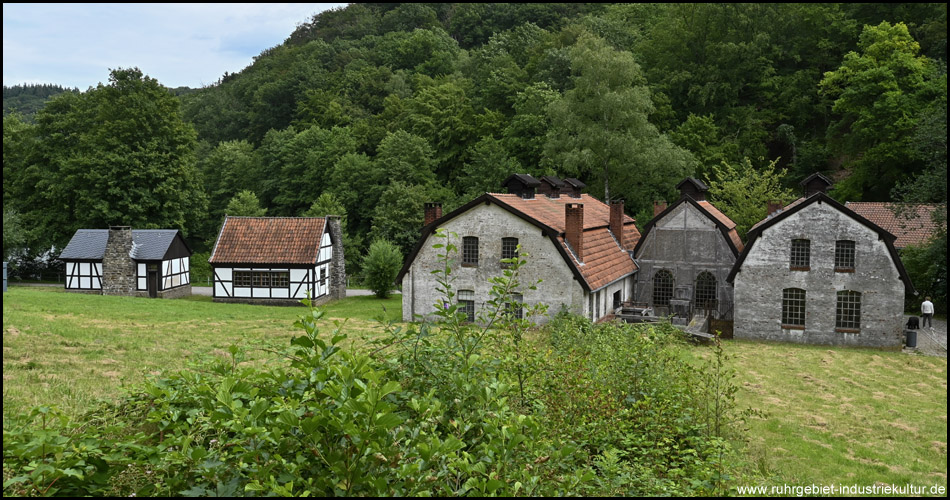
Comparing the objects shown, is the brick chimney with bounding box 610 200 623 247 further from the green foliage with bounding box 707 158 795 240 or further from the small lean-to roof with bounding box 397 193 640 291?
the green foliage with bounding box 707 158 795 240

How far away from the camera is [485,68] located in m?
56.7

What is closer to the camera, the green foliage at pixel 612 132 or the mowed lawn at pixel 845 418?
the mowed lawn at pixel 845 418


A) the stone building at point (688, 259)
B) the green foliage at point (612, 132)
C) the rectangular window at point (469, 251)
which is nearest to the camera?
the rectangular window at point (469, 251)

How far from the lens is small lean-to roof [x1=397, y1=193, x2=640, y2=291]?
23625 millimetres

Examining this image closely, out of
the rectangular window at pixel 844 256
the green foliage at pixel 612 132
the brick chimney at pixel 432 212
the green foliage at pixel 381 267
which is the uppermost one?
the green foliage at pixel 612 132

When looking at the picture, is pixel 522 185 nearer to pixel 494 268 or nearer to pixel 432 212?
pixel 432 212

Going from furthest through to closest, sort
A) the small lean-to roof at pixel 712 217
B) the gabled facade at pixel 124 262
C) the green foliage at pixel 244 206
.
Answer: the green foliage at pixel 244 206, the gabled facade at pixel 124 262, the small lean-to roof at pixel 712 217

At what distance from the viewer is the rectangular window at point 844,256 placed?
A: 23.1 m

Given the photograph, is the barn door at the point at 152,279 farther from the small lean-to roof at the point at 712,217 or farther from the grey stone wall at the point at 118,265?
the small lean-to roof at the point at 712,217

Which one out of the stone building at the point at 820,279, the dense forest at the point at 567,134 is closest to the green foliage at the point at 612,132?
the dense forest at the point at 567,134

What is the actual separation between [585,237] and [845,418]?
13.8 m

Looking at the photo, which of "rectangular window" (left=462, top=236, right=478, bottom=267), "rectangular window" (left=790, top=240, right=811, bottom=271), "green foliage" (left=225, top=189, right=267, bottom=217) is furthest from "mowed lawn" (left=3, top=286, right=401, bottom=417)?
"green foliage" (left=225, top=189, right=267, bottom=217)

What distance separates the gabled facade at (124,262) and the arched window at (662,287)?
2703 centimetres

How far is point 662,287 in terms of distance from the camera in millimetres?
28812
